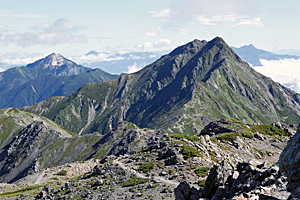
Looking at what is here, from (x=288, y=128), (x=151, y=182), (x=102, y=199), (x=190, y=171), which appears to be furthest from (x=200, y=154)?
(x=288, y=128)

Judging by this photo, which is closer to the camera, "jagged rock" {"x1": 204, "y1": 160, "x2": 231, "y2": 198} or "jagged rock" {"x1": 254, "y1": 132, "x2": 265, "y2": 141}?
"jagged rock" {"x1": 204, "y1": 160, "x2": 231, "y2": 198}

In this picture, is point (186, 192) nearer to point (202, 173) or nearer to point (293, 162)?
point (202, 173)

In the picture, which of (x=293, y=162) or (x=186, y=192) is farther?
(x=186, y=192)

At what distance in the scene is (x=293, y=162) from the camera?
60.0 feet

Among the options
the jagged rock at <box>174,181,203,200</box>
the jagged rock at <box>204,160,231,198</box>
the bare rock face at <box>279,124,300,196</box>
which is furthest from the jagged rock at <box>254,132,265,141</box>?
the bare rock face at <box>279,124,300,196</box>

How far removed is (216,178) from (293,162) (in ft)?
41.4

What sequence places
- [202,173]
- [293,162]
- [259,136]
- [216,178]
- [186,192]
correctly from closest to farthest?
[293,162], [216,178], [186,192], [202,173], [259,136]

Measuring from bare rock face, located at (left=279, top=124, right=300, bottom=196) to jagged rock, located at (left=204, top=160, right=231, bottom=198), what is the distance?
10.9m

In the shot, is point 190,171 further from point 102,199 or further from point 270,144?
point 270,144

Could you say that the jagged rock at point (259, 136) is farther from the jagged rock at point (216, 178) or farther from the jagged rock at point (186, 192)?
the jagged rock at point (216, 178)

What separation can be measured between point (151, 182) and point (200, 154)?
51.6 feet

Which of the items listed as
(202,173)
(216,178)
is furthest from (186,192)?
(202,173)

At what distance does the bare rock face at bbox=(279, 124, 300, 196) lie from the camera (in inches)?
719

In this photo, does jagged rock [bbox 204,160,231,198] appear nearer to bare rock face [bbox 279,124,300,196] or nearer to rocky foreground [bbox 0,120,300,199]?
rocky foreground [bbox 0,120,300,199]
